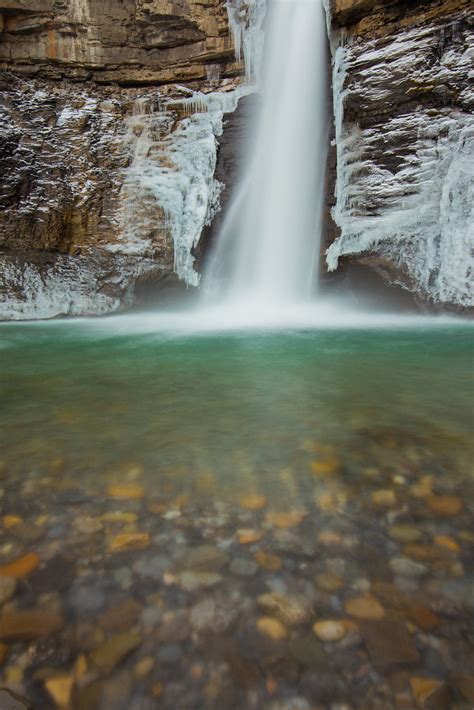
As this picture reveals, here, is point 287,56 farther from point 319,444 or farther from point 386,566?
point 386,566

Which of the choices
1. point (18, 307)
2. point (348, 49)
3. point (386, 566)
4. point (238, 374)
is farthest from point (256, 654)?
point (348, 49)

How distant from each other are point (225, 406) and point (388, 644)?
207 centimetres

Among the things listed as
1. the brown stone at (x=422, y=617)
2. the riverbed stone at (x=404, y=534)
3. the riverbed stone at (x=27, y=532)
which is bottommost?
the riverbed stone at (x=27, y=532)

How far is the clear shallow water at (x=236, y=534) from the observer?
1.00 meters

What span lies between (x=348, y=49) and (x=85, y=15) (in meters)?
7.13

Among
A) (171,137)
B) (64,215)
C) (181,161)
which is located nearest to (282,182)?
(181,161)

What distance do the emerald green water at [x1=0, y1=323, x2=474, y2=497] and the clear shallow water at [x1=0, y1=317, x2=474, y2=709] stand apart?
0.07ft

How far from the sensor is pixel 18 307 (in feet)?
32.8

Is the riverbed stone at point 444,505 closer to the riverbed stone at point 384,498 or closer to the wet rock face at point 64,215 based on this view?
the riverbed stone at point 384,498

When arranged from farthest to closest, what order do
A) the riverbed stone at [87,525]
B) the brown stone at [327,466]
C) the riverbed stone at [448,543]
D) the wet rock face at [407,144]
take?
1. the wet rock face at [407,144]
2. the brown stone at [327,466]
3. the riverbed stone at [87,525]
4. the riverbed stone at [448,543]

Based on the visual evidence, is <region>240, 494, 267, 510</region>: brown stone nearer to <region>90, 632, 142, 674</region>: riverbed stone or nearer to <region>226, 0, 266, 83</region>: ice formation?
<region>90, 632, 142, 674</region>: riverbed stone

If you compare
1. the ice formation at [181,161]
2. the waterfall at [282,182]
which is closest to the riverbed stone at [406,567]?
the waterfall at [282,182]

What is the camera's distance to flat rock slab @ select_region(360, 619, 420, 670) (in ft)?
3.34

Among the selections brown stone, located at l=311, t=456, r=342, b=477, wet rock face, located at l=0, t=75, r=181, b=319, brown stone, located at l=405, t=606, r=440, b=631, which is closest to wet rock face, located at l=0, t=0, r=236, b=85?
wet rock face, located at l=0, t=75, r=181, b=319
